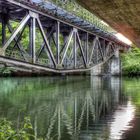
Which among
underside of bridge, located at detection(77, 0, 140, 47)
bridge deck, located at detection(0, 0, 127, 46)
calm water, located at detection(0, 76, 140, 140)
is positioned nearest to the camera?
underside of bridge, located at detection(77, 0, 140, 47)

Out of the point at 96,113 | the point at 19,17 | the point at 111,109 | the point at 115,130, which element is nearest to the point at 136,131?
the point at 115,130

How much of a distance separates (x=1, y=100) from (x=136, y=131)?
63.9ft

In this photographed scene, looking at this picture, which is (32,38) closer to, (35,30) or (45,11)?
(35,30)

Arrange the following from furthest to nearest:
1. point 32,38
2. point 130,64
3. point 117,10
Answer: point 130,64 → point 32,38 → point 117,10

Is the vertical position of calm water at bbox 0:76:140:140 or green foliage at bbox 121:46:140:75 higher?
green foliage at bbox 121:46:140:75

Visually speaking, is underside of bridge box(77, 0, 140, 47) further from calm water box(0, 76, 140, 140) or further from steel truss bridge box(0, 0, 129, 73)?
steel truss bridge box(0, 0, 129, 73)

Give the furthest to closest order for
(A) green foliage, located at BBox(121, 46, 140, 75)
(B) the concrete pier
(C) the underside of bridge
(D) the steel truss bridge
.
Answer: (A) green foliage, located at BBox(121, 46, 140, 75) < (B) the concrete pier < (D) the steel truss bridge < (C) the underside of bridge

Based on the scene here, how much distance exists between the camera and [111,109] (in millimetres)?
31250

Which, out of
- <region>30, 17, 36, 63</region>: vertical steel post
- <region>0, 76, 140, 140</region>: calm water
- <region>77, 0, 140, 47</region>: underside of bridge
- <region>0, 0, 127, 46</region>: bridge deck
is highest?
<region>0, 0, 127, 46</region>: bridge deck

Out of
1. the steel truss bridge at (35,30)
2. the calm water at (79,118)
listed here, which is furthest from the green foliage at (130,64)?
the calm water at (79,118)

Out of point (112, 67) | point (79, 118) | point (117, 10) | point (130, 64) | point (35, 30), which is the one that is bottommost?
point (79, 118)

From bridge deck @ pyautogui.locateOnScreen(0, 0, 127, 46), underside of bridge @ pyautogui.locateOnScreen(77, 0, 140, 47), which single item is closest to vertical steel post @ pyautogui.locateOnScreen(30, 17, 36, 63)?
bridge deck @ pyautogui.locateOnScreen(0, 0, 127, 46)

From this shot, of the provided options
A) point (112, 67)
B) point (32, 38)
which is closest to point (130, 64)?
point (112, 67)

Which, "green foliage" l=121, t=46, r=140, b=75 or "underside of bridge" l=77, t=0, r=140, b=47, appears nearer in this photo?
"underside of bridge" l=77, t=0, r=140, b=47
